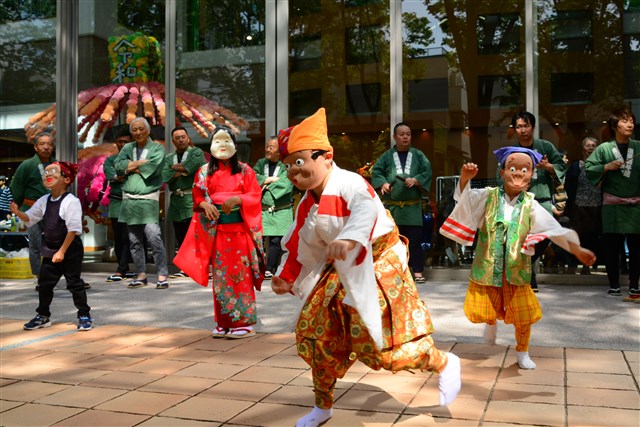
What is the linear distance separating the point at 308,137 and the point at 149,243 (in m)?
5.77

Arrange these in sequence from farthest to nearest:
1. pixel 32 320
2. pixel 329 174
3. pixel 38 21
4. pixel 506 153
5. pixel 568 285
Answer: pixel 38 21, pixel 568 285, pixel 32 320, pixel 506 153, pixel 329 174

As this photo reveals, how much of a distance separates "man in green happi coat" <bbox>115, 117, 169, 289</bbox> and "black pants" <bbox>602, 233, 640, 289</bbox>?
529 cm

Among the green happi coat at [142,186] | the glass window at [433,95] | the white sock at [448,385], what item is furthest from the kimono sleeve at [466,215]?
the green happi coat at [142,186]

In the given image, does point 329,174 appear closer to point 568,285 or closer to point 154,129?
point 568,285

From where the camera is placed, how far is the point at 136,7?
10672 mm

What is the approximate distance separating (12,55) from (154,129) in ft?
10.4

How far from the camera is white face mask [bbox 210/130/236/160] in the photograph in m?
5.46

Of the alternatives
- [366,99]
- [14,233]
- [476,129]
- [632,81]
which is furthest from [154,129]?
[632,81]

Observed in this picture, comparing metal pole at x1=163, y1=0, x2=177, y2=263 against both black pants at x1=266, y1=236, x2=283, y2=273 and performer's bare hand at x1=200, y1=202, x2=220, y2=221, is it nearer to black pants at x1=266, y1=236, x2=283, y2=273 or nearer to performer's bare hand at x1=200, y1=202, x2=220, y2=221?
black pants at x1=266, y1=236, x2=283, y2=273

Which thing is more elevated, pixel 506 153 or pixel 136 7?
pixel 136 7

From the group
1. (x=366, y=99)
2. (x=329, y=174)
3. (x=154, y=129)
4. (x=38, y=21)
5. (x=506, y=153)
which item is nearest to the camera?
(x=329, y=174)

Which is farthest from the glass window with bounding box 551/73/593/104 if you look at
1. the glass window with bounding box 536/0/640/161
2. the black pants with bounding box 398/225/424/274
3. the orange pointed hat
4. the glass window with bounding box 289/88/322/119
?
the orange pointed hat

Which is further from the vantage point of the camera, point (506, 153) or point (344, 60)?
point (344, 60)

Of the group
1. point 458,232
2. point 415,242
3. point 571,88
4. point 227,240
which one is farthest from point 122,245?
point 571,88
